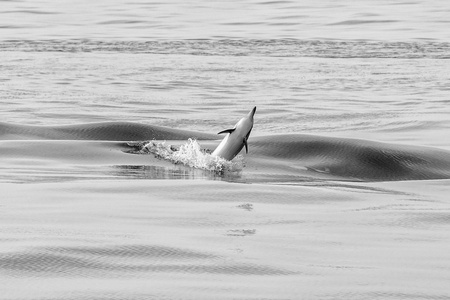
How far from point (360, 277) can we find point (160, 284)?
0.87 metres

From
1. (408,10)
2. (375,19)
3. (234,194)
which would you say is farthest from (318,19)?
(234,194)

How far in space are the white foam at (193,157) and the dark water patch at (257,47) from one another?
13.9m

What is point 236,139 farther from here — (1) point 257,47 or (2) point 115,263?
(1) point 257,47

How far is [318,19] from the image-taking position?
33219mm

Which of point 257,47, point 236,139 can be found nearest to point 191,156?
point 236,139

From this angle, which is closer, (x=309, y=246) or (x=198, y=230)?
(x=309, y=246)

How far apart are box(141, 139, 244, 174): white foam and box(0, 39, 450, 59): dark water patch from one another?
1389 cm

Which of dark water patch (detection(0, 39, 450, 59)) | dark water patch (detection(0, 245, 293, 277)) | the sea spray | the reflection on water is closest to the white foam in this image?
the sea spray

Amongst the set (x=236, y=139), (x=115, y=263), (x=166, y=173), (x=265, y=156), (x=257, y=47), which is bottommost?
(x=257, y=47)

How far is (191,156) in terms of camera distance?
933cm

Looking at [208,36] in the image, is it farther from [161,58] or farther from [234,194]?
[234,194]

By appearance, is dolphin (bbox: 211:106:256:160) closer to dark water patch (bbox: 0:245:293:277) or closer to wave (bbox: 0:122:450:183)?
wave (bbox: 0:122:450:183)

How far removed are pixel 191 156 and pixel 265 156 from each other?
0.86 meters

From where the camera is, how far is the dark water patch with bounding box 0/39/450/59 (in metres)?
24.1
